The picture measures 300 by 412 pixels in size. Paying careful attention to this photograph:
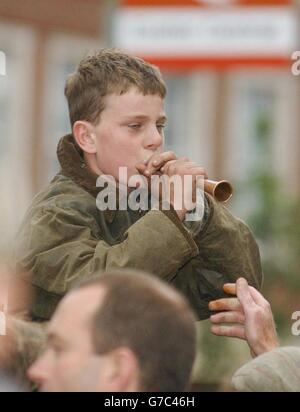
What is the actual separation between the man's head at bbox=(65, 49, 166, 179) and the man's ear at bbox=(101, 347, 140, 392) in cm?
15

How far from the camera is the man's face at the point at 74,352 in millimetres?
980

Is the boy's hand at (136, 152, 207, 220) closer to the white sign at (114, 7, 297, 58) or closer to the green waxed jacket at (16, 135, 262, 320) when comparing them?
the green waxed jacket at (16, 135, 262, 320)

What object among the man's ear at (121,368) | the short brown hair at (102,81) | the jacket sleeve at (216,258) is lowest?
the man's ear at (121,368)

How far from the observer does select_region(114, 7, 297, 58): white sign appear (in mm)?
1290

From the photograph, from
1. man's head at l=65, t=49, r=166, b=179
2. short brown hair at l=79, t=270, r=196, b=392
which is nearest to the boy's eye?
man's head at l=65, t=49, r=166, b=179

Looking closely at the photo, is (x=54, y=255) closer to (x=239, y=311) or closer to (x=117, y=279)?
(x=117, y=279)

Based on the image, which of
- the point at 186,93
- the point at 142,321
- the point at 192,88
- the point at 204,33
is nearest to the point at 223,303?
the point at 142,321

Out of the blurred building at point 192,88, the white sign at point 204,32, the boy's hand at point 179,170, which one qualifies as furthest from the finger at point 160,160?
the white sign at point 204,32

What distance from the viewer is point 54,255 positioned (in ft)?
3.33

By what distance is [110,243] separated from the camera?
104 centimetres

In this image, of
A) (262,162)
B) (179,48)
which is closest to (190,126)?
(262,162)

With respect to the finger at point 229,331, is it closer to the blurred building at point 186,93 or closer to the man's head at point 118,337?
the man's head at point 118,337

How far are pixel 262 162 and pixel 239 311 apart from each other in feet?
22.7

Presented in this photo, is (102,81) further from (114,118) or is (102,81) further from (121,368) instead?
(121,368)
